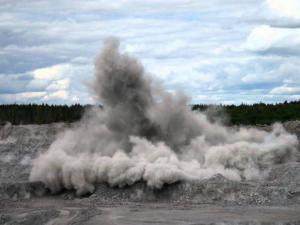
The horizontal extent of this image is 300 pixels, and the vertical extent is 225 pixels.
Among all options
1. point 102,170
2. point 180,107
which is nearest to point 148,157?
point 102,170

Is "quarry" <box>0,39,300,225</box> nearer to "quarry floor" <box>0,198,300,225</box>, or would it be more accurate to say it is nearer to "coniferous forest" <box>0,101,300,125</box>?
"quarry floor" <box>0,198,300,225</box>

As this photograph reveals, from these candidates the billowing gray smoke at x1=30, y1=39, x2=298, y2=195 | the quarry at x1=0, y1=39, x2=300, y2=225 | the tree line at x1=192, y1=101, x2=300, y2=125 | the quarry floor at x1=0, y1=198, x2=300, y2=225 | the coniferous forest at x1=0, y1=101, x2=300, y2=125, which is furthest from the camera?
the coniferous forest at x1=0, y1=101, x2=300, y2=125

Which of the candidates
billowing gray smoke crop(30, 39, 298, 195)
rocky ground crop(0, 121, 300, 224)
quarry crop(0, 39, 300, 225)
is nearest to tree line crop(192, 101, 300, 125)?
quarry crop(0, 39, 300, 225)

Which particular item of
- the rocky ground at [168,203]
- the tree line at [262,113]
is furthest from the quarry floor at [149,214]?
the tree line at [262,113]

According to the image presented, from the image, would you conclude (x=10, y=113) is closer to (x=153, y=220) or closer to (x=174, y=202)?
(x=174, y=202)

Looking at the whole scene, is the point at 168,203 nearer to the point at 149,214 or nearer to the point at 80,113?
the point at 149,214

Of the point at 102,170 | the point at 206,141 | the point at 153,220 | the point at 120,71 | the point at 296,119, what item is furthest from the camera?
the point at 296,119
